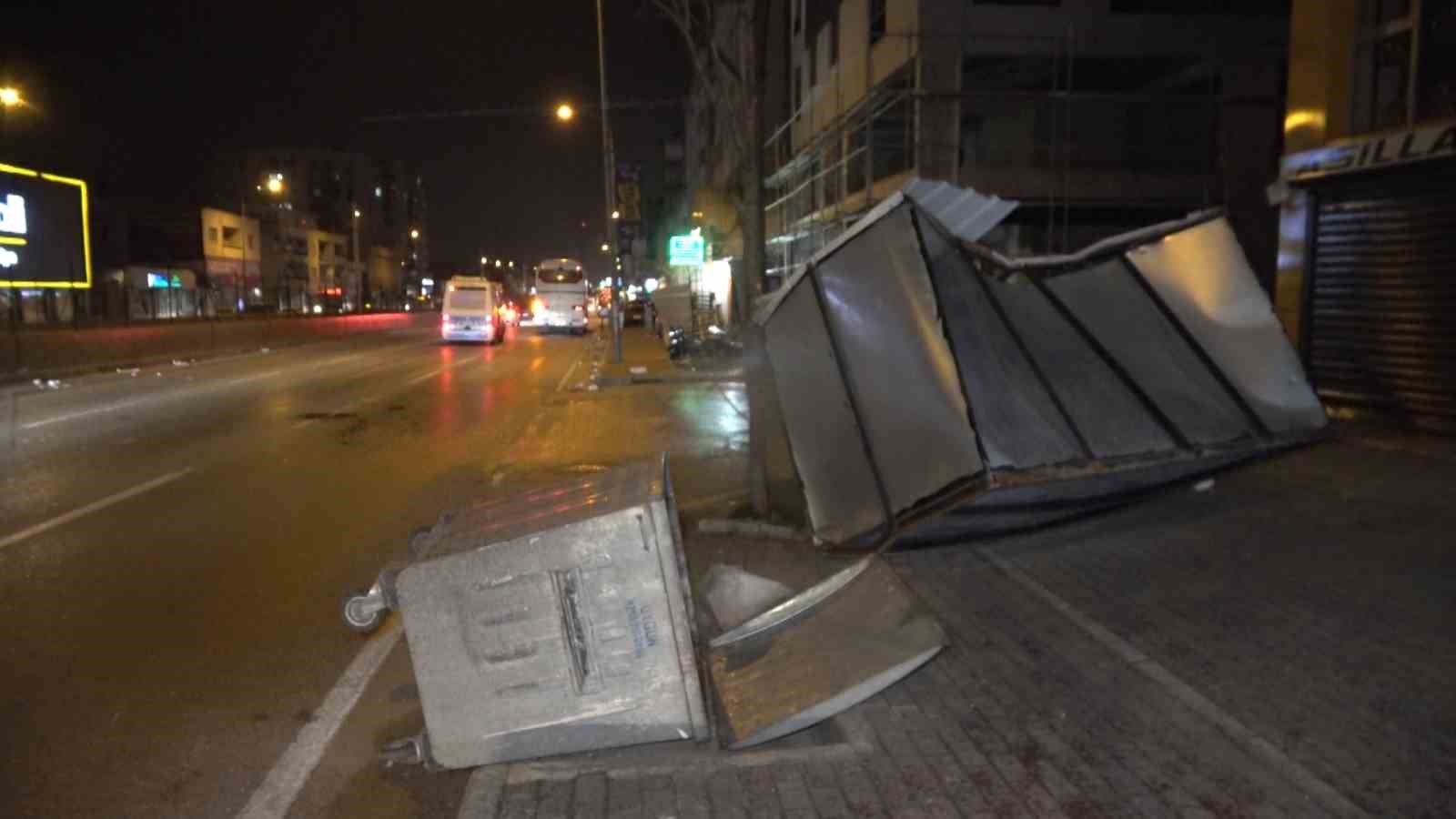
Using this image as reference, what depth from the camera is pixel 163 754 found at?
468cm

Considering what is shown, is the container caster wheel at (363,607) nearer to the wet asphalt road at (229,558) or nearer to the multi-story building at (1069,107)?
the wet asphalt road at (229,558)

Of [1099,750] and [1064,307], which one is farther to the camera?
[1064,307]

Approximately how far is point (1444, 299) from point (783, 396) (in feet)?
23.0

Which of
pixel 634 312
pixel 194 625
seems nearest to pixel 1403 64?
pixel 194 625

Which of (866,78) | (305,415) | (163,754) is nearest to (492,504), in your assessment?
(163,754)

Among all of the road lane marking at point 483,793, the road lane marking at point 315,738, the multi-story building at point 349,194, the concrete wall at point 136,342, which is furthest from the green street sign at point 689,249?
the multi-story building at point 349,194

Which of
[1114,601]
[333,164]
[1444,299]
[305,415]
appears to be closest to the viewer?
[1114,601]

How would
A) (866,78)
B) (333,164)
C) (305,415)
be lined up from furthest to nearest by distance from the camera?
(333,164)
(866,78)
(305,415)

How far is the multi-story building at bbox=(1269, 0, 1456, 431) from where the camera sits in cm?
1054

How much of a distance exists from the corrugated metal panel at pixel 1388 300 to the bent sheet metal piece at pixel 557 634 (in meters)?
9.38

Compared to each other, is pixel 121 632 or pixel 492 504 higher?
pixel 492 504

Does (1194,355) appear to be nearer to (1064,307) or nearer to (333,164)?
(1064,307)

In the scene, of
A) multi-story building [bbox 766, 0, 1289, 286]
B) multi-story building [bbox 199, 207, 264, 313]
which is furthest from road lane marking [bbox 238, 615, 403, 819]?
multi-story building [bbox 199, 207, 264, 313]

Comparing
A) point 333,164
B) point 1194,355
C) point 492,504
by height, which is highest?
point 333,164
